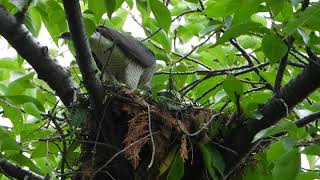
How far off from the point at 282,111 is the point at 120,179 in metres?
0.64

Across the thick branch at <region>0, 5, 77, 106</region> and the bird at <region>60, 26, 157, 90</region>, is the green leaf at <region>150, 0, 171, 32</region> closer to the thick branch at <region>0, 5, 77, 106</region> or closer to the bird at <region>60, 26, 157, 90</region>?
the thick branch at <region>0, 5, 77, 106</region>

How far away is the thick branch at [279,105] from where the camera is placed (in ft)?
5.39

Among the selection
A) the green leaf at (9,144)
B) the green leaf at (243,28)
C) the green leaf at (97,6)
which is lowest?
the green leaf at (9,144)

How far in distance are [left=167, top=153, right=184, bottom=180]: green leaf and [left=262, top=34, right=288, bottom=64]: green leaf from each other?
0.54 meters

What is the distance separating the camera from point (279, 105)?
5.67 ft

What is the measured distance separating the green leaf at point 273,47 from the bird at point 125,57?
1048mm

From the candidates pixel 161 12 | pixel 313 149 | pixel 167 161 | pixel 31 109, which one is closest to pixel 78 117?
pixel 31 109

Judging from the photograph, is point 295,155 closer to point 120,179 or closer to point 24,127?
point 120,179

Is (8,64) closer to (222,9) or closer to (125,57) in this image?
(125,57)

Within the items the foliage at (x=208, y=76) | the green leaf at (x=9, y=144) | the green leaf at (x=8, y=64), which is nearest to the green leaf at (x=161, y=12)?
the foliage at (x=208, y=76)

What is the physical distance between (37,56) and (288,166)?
105cm

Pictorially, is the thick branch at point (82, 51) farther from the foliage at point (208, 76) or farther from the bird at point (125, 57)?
the bird at point (125, 57)

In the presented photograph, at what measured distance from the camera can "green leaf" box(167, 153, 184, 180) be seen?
1.80 meters

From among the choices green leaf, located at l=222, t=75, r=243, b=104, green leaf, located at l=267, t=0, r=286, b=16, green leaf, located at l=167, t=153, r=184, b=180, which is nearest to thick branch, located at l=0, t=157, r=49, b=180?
green leaf, located at l=167, t=153, r=184, b=180
